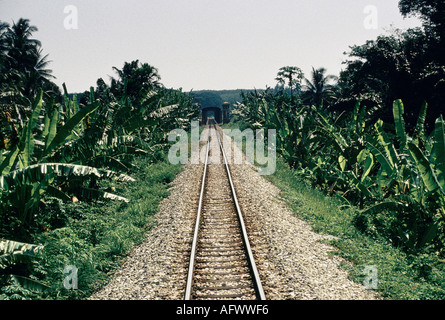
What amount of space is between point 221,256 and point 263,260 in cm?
86

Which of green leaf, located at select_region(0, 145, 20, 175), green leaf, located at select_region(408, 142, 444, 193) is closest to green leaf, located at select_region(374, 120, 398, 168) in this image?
green leaf, located at select_region(408, 142, 444, 193)

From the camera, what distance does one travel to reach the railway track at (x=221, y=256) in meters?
5.16

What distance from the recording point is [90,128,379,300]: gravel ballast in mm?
5172

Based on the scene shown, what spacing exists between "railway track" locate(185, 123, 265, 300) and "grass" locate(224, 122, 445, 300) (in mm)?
1899

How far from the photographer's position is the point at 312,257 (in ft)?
20.9

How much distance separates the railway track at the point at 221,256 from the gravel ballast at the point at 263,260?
0.65ft

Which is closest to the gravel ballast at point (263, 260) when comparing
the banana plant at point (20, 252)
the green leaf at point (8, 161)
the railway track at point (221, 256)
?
the railway track at point (221, 256)

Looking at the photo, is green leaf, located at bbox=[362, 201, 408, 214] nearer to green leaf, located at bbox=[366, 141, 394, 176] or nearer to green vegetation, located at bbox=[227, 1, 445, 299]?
green vegetation, located at bbox=[227, 1, 445, 299]

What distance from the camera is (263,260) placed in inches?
245

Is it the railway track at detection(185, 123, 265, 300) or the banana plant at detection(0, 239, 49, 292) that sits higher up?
the banana plant at detection(0, 239, 49, 292)

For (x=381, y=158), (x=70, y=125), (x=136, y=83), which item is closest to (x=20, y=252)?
(x=70, y=125)

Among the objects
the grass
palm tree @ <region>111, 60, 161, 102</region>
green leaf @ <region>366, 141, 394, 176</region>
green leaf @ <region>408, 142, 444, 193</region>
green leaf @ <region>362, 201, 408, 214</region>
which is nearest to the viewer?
the grass
